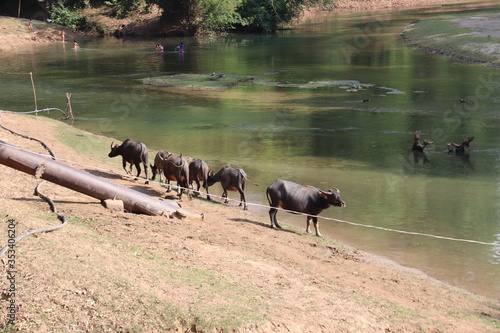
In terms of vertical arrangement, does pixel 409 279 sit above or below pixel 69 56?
below

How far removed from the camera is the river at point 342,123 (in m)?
15.4

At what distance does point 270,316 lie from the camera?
842 centimetres

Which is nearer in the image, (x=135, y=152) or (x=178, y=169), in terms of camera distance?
(x=178, y=169)

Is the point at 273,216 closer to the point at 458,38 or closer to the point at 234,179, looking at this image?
the point at 234,179

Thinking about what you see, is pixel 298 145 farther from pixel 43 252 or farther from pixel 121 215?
pixel 43 252

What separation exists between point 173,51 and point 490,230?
46.9 metres

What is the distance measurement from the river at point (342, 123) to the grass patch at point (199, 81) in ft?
3.35

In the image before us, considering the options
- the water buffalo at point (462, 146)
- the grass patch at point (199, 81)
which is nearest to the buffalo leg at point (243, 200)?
the water buffalo at point (462, 146)

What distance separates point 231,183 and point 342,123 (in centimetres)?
1257

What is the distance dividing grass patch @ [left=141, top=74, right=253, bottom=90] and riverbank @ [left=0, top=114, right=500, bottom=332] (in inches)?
971

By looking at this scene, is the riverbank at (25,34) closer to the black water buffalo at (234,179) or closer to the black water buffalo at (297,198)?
the black water buffalo at (234,179)

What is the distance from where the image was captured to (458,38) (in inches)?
2056

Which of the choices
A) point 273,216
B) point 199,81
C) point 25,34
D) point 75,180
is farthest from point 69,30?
point 75,180

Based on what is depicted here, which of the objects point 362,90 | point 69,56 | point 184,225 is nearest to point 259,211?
point 184,225
